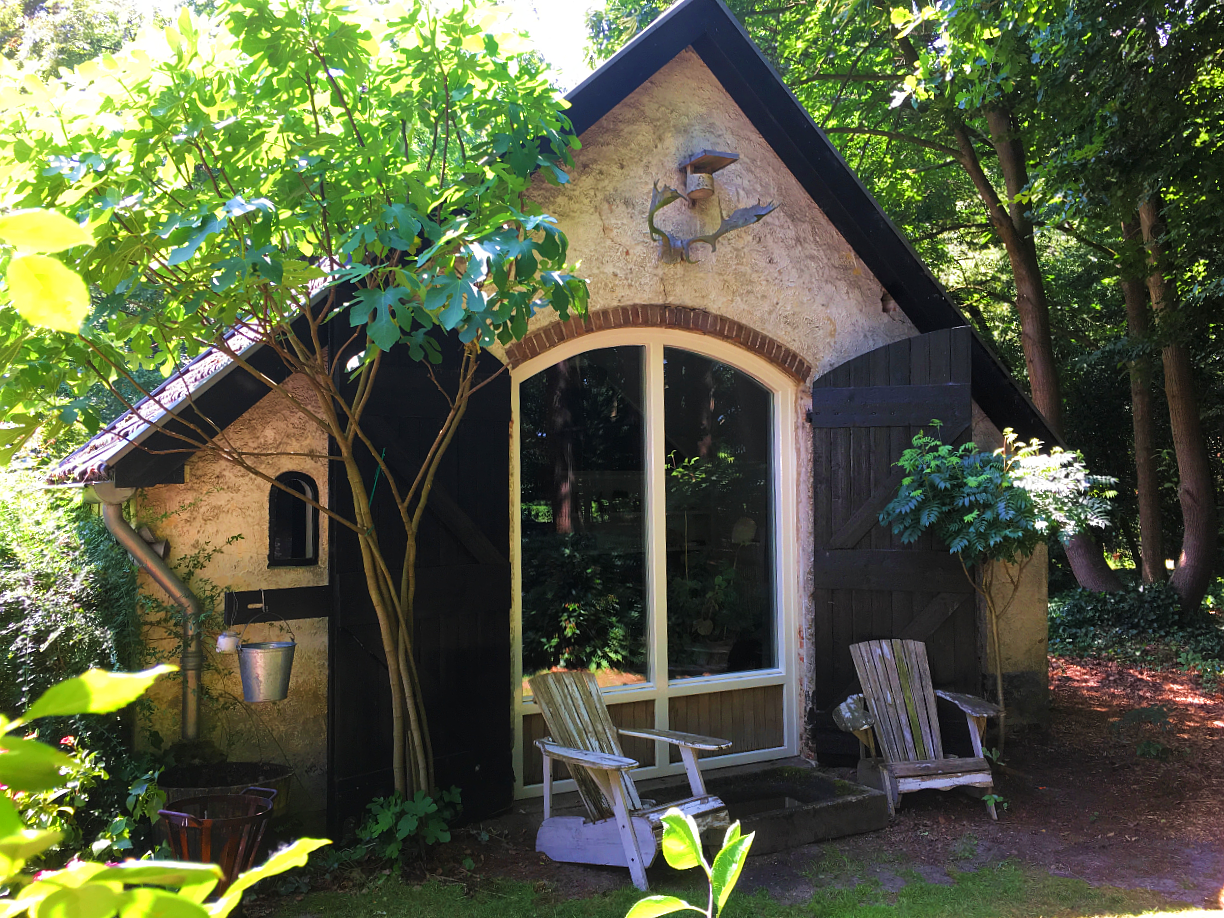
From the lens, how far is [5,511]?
4223 mm

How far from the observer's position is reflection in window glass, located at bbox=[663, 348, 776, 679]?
228 inches

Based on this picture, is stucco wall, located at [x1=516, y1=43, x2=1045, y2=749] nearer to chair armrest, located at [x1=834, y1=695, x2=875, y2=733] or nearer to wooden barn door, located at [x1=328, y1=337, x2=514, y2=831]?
chair armrest, located at [x1=834, y1=695, x2=875, y2=733]

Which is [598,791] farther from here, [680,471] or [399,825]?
[680,471]

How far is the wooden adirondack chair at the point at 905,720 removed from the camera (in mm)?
5090

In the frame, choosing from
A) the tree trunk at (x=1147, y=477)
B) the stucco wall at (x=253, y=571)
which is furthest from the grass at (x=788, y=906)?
the tree trunk at (x=1147, y=477)

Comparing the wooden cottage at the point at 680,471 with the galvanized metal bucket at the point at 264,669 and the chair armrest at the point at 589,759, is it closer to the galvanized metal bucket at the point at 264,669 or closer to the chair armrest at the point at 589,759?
the galvanized metal bucket at the point at 264,669

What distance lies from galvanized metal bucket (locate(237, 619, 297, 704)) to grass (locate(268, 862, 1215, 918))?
34.3 inches

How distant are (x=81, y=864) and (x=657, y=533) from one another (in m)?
5.24

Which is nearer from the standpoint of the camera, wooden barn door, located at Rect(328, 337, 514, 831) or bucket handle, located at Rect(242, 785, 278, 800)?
bucket handle, located at Rect(242, 785, 278, 800)

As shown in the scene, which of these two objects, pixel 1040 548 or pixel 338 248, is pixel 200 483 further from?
pixel 1040 548

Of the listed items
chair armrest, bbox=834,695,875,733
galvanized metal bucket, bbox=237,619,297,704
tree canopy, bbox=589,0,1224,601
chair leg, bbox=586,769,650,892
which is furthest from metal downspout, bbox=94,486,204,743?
tree canopy, bbox=589,0,1224,601

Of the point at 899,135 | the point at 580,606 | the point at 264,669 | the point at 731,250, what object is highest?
the point at 899,135

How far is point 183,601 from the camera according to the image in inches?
166

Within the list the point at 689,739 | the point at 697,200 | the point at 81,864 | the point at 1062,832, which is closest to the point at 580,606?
the point at 689,739
